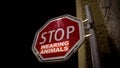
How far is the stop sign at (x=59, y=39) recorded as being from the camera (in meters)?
1.92

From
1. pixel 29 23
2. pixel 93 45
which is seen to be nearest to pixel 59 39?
pixel 93 45

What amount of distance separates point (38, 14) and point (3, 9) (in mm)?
1387

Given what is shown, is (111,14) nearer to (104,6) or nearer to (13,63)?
(104,6)

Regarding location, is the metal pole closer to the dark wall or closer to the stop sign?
the stop sign

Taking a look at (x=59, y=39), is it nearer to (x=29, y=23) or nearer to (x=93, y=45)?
(x=93, y=45)

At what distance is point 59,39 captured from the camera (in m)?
2.09

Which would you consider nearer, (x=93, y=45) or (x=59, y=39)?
(x=93, y=45)

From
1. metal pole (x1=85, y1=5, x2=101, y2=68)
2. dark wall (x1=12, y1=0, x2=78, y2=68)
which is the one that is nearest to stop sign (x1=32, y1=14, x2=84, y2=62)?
metal pole (x1=85, y1=5, x2=101, y2=68)

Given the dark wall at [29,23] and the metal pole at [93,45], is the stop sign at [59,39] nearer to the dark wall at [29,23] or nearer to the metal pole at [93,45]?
the metal pole at [93,45]

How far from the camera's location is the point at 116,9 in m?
2.06

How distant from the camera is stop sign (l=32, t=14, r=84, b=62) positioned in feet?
6.31

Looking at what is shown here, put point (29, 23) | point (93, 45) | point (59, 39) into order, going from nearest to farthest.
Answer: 1. point (93, 45)
2. point (59, 39)
3. point (29, 23)

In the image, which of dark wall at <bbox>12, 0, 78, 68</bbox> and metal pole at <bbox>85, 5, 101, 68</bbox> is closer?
metal pole at <bbox>85, 5, 101, 68</bbox>

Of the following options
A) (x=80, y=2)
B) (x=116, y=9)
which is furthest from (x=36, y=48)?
(x=80, y=2)
